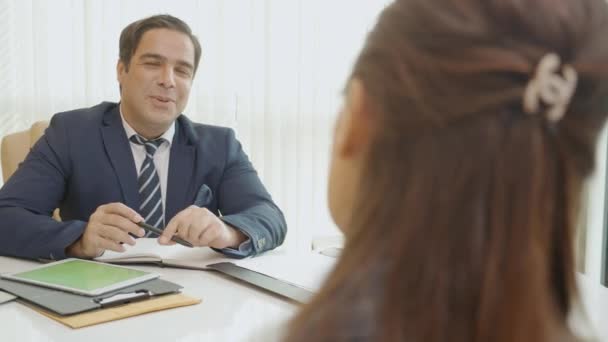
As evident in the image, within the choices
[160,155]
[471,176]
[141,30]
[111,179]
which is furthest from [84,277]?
[141,30]

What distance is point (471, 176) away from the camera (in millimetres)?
508

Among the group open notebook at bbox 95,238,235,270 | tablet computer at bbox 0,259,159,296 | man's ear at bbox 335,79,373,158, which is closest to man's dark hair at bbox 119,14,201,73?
open notebook at bbox 95,238,235,270

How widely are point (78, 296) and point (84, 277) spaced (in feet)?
0.35

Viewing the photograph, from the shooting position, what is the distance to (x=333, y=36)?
3.08 metres

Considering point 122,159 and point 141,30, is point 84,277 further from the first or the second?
point 141,30

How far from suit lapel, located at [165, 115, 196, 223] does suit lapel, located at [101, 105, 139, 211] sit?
0.11 metres

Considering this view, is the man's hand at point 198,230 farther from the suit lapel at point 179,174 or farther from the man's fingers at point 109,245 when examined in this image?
the suit lapel at point 179,174

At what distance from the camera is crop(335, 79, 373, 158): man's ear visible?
0.55 metres

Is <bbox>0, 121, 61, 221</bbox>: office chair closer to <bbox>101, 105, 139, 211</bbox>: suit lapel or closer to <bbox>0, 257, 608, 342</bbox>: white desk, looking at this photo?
<bbox>101, 105, 139, 211</bbox>: suit lapel

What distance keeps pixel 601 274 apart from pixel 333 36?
5.36 feet

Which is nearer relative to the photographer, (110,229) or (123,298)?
(123,298)

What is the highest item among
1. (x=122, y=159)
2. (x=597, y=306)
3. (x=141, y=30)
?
(x=141, y=30)

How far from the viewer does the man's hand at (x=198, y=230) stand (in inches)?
57.7

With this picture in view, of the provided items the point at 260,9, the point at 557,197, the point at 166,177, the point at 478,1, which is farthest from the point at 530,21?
the point at 260,9
